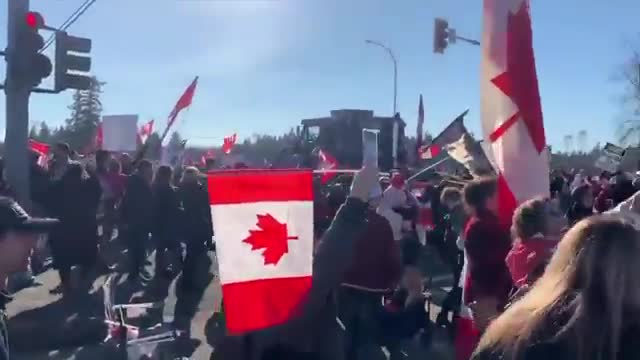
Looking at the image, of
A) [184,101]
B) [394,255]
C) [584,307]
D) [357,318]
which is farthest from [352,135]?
[584,307]

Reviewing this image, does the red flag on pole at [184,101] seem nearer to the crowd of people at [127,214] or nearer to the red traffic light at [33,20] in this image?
the crowd of people at [127,214]

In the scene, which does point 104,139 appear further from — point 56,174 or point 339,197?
point 339,197

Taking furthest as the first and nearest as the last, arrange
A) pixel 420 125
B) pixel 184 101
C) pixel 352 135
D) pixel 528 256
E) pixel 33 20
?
pixel 352 135, pixel 420 125, pixel 184 101, pixel 33 20, pixel 528 256

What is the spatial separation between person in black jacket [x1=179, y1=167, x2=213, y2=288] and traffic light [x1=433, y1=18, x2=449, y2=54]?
9.63 meters

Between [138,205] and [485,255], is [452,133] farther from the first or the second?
[485,255]

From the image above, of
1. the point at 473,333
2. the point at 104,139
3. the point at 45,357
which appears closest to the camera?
the point at 473,333

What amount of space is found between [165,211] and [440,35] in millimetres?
10250

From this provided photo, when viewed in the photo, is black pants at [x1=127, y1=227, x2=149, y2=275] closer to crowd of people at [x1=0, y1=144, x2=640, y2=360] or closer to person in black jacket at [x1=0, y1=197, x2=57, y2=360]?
crowd of people at [x1=0, y1=144, x2=640, y2=360]

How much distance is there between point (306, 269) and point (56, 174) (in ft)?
26.0

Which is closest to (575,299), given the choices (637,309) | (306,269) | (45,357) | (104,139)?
(637,309)

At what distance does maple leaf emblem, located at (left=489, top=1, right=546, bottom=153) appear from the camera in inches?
161

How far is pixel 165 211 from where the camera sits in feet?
37.0

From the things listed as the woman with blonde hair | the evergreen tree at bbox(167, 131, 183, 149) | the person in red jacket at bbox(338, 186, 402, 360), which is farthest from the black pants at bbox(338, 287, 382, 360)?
the evergreen tree at bbox(167, 131, 183, 149)

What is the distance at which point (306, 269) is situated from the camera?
3691 mm
